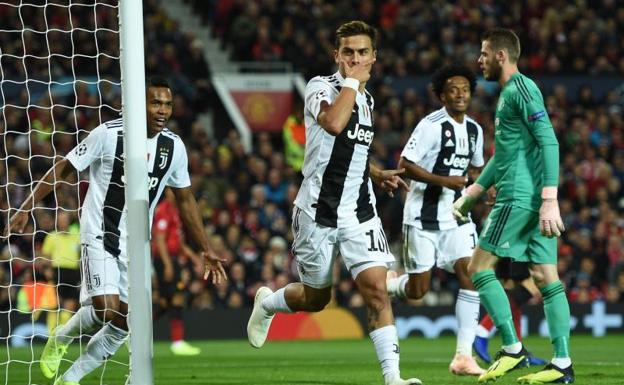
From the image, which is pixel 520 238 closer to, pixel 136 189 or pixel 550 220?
pixel 550 220

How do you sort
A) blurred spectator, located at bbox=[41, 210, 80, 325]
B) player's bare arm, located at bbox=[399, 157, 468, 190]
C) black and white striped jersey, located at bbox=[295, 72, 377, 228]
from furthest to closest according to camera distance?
blurred spectator, located at bbox=[41, 210, 80, 325], player's bare arm, located at bbox=[399, 157, 468, 190], black and white striped jersey, located at bbox=[295, 72, 377, 228]

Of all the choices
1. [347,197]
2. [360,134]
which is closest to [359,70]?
[360,134]

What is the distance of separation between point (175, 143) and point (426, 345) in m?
7.12

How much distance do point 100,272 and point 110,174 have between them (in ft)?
2.25

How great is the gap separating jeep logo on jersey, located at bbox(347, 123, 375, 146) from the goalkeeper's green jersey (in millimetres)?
980

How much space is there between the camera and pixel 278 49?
22.1 metres

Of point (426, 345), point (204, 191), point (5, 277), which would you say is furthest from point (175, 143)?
point (204, 191)

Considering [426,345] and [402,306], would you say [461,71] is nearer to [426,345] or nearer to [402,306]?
[426,345]

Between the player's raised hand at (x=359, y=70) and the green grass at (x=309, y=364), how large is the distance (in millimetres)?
2268

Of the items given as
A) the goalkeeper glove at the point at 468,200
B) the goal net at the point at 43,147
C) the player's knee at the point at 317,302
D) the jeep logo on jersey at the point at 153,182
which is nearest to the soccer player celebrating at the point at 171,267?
the goal net at the point at 43,147

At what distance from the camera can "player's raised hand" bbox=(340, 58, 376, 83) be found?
23.2ft

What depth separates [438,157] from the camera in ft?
32.9

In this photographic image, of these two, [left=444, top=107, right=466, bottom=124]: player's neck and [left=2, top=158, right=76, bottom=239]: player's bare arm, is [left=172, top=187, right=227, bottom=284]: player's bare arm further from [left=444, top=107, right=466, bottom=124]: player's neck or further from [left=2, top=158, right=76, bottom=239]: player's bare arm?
[left=444, top=107, right=466, bottom=124]: player's neck

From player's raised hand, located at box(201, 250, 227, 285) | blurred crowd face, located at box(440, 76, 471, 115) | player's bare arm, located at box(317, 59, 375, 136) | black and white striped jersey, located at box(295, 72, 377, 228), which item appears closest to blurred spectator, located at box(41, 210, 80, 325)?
blurred crowd face, located at box(440, 76, 471, 115)
